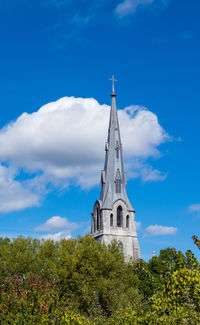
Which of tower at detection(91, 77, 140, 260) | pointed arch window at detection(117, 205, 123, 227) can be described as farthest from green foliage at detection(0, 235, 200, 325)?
pointed arch window at detection(117, 205, 123, 227)

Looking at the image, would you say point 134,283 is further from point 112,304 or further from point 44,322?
point 44,322

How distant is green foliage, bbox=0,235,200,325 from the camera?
13.4 meters

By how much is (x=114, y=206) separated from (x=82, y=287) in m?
39.7

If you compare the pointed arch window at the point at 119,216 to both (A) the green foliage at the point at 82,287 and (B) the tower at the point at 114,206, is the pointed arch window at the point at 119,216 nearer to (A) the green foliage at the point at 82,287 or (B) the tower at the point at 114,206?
(B) the tower at the point at 114,206

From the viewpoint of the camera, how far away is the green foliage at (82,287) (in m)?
13.4

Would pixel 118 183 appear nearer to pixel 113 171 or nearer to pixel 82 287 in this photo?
pixel 113 171

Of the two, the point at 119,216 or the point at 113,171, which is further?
the point at 113,171

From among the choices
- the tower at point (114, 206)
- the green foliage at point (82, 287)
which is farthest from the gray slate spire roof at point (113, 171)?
the green foliage at point (82, 287)

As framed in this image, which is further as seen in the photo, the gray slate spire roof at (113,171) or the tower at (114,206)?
the gray slate spire roof at (113,171)

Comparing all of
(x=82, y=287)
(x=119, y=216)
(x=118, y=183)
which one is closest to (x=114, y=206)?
(x=119, y=216)

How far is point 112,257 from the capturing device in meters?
41.8

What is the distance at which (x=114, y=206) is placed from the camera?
3083 inches

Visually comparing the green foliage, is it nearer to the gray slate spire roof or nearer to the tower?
the tower

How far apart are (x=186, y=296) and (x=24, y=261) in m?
33.6
